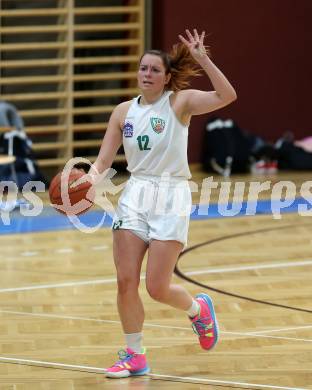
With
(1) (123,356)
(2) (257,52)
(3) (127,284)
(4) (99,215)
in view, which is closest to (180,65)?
(3) (127,284)

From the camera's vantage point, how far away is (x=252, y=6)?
15.0 metres

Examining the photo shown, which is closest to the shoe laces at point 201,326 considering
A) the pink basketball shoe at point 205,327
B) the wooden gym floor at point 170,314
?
the pink basketball shoe at point 205,327

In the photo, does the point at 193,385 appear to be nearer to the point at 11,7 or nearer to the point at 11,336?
the point at 11,336

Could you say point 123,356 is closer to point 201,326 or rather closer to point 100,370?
point 100,370

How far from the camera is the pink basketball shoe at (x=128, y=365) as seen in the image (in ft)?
20.7

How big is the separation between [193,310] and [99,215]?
Result: 17.4 feet

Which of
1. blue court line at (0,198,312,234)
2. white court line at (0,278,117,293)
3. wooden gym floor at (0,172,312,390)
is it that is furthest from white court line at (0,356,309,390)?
blue court line at (0,198,312,234)

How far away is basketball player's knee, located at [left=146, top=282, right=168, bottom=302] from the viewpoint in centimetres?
624

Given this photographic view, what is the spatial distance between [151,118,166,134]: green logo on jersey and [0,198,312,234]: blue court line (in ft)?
16.4

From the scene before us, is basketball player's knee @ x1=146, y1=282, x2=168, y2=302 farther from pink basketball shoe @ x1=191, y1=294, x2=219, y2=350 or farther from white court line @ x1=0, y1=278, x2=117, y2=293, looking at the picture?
white court line @ x1=0, y1=278, x2=117, y2=293

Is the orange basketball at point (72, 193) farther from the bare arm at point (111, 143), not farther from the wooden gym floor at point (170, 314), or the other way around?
the wooden gym floor at point (170, 314)

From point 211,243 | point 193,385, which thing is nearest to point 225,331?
point 193,385

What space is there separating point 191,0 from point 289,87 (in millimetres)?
2057

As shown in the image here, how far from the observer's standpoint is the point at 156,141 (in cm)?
624
